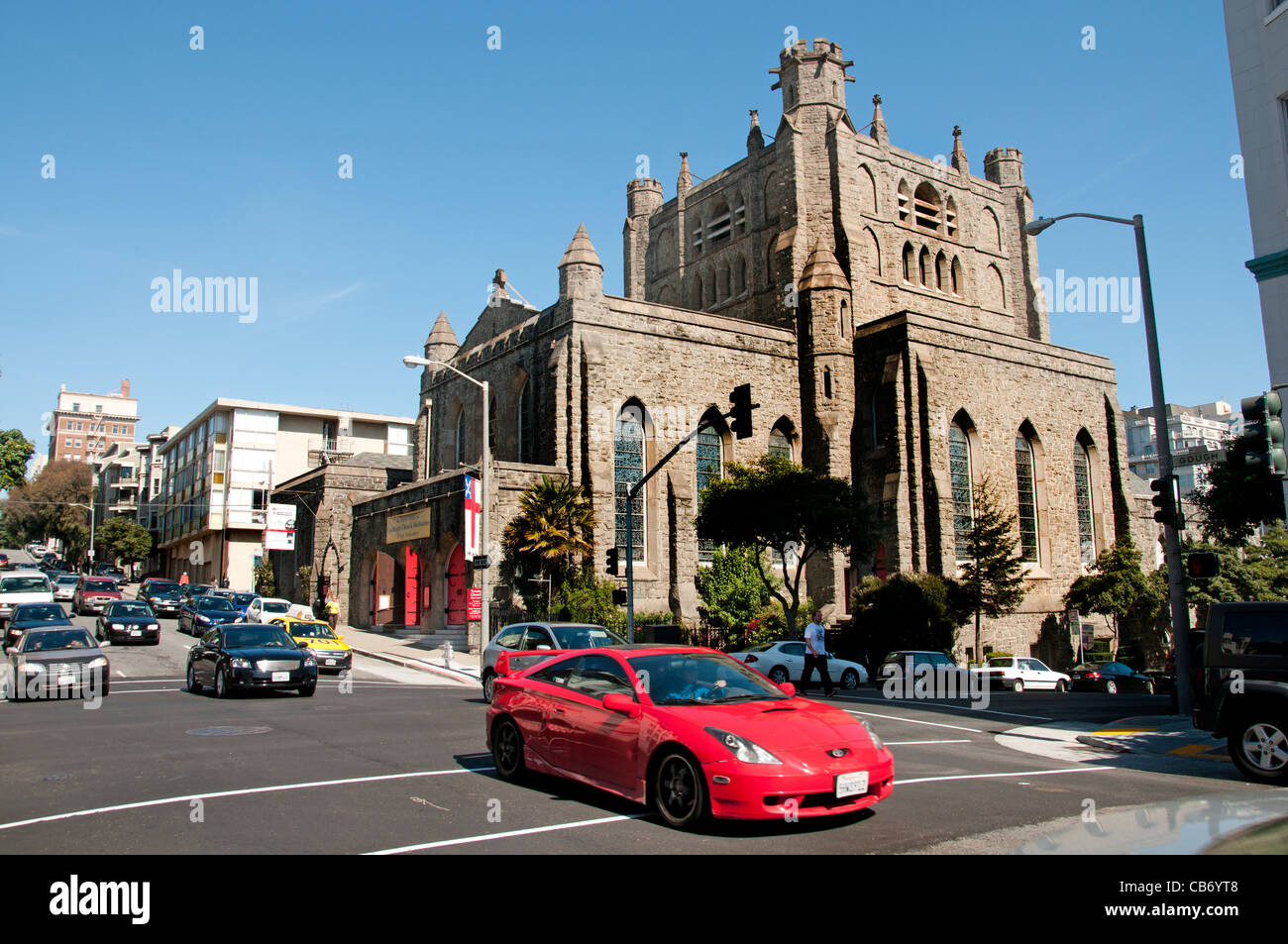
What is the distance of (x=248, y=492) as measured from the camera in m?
67.6

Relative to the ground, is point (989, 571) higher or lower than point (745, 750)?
higher

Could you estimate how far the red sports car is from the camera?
668 cm

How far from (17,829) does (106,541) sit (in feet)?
268

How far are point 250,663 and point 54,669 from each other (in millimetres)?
3394

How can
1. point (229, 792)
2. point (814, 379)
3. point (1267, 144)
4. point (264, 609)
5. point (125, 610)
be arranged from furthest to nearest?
point (814, 379)
point (264, 609)
point (125, 610)
point (1267, 144)
point (229, 792)

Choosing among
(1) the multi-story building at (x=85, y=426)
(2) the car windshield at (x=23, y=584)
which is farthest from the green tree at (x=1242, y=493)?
(1) the multi-story building at (x=85, y=426)

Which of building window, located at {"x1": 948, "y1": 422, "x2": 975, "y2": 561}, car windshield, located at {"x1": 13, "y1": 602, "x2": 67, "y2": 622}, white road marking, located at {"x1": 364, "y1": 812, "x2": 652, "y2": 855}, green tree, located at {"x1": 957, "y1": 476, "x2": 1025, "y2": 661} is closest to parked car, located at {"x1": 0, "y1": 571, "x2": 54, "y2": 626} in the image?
car windshield, located at {"x1": 13, "y1": 602, "x2": 67, "y2": 622}

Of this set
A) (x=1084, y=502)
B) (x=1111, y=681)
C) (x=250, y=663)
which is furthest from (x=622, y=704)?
(x=1084, y=502)

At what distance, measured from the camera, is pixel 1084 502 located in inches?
1783

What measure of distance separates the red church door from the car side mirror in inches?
1076

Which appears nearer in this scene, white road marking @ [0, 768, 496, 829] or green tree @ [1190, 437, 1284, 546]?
white road marking @ [0, 768, 496, 829]

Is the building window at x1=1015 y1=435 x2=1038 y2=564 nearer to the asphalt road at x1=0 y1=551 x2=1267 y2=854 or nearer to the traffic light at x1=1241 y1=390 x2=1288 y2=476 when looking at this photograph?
the asphalt road at x1=0 y1=551 x2=1267 y2=854

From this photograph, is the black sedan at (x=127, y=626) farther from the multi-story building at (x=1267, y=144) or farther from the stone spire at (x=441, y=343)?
the multi-story building at (x=1267, y=144)

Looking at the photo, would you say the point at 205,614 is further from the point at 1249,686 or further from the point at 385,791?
the point at 1249,686
